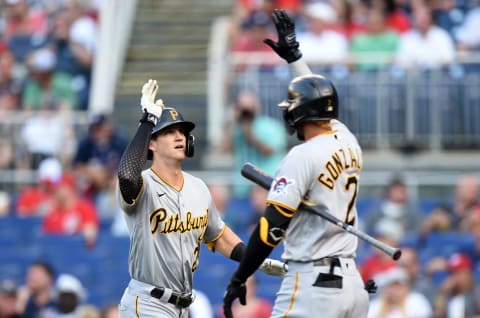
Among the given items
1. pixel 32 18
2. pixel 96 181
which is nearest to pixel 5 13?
pixel 32 18

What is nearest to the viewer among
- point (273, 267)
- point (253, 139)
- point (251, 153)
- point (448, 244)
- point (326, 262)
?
point (326, 262)

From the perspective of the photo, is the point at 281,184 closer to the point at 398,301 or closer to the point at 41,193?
the point at 398,301

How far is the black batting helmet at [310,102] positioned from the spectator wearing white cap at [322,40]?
750 cm

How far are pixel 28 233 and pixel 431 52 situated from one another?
493 centimetres

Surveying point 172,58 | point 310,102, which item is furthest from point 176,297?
point 172,58

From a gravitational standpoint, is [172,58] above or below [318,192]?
above

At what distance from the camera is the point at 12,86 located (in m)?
18.2

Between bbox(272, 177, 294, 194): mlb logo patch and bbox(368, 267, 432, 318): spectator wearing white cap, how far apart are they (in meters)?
4.52

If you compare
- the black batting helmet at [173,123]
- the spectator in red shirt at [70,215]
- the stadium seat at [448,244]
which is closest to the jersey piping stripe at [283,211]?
the black batting helmet at [173,123]

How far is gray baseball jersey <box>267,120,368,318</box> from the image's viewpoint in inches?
325

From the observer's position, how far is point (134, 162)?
27.4 feet

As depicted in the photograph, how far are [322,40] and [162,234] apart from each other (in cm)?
821

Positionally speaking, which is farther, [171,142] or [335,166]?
[171,142]

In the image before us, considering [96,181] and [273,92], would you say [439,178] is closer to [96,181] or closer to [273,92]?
[273,92]
